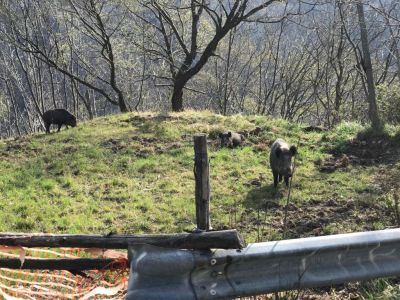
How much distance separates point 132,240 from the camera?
11.4 feet

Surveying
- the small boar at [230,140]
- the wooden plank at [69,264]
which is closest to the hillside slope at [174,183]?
the small boar at [230,140]

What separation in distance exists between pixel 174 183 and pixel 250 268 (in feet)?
23.3

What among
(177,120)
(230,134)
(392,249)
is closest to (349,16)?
(177,120)

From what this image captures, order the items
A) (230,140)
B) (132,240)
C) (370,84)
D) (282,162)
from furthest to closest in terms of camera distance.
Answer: (370,84) → (230,140) → (282,162) → (132,240)

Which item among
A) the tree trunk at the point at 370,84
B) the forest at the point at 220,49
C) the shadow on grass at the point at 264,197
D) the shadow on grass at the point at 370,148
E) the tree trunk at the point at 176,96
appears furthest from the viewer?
the tree trunk at the point at 176,96

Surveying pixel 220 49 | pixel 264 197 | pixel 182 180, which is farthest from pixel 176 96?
pixel 220 49

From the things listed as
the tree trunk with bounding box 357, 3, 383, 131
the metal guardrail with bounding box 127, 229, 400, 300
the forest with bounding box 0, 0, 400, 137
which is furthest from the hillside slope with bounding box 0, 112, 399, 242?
the forest with bounding box 0, 0, 400, 137

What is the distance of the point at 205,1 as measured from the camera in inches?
727

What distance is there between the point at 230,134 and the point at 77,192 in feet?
15.0

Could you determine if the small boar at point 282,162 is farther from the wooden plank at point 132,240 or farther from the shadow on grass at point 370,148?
the wooden plank at point 132,240

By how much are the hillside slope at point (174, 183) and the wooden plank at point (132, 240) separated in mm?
2028

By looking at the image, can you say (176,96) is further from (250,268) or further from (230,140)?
(250,268)

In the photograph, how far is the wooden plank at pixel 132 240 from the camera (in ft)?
10.4

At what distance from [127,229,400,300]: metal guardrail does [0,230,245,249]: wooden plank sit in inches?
2.6
